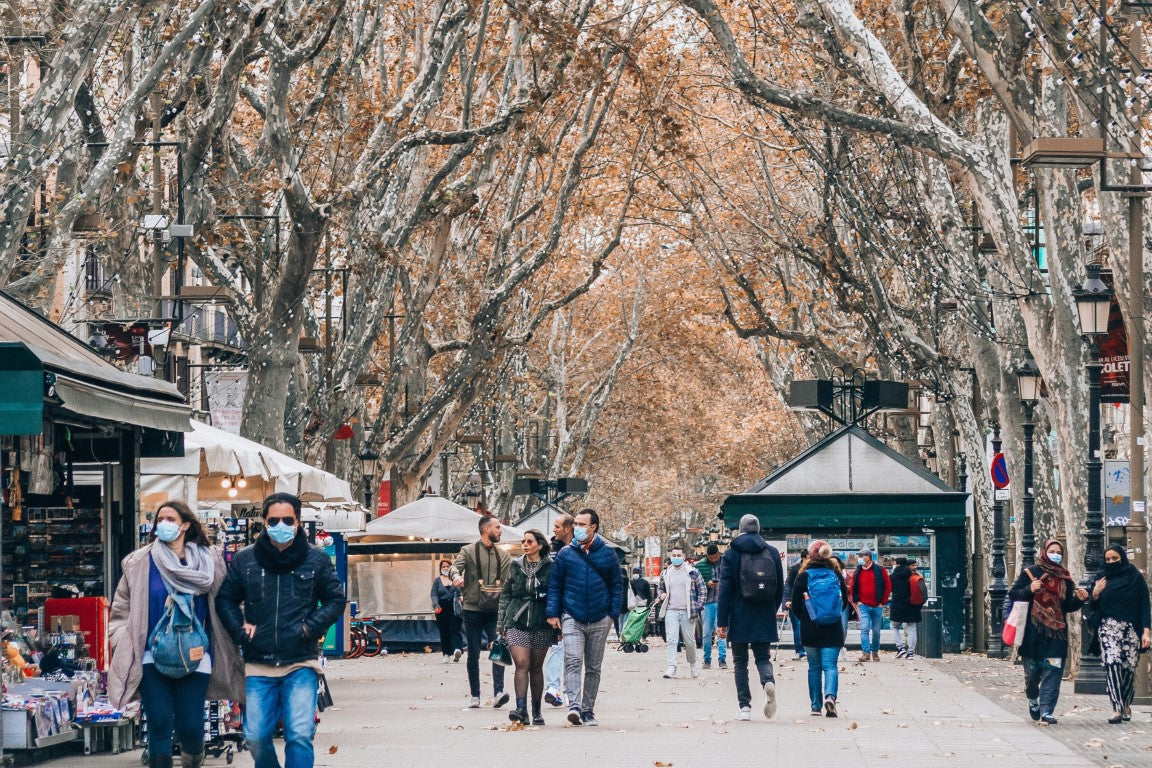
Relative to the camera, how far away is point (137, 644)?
387 inches

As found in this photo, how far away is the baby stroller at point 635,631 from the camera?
98.3 ft

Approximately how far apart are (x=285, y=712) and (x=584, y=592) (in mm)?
5468

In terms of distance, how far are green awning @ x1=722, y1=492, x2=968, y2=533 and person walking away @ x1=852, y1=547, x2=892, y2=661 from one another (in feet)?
2.35

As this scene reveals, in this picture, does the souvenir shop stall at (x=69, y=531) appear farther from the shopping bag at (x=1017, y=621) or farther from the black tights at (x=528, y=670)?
the shopping bag at (x=1017, y=621)

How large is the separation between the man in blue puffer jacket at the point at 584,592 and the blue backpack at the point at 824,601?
1.86m

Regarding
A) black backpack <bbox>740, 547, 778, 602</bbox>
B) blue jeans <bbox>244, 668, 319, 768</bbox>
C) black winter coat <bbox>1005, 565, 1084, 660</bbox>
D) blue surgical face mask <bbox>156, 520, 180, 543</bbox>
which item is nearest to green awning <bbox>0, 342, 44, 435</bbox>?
blue surgical face mask <bbox>156, 520, 180, 543</bbox>

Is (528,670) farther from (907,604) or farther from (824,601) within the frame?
(907,604)

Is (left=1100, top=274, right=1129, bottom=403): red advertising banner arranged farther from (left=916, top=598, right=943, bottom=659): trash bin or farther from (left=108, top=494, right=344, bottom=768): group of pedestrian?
(left=108, top=494, right=344, bottom=768): group of pedestrian

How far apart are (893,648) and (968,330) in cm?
622

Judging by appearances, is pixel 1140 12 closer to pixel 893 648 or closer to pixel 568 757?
pixel 568 757

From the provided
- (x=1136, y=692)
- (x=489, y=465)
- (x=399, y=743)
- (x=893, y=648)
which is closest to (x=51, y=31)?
(x=399, y=743)

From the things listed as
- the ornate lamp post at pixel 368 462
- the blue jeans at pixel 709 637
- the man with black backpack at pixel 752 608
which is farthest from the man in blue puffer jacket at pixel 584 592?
the ornate lamp post at pixel 368 462

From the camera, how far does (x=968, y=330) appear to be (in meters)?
26.1

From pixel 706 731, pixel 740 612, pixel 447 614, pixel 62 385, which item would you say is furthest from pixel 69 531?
pixel 447 614
